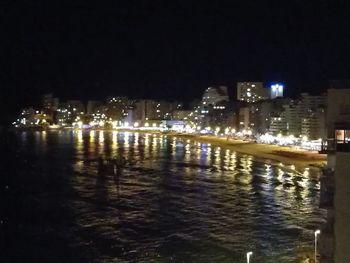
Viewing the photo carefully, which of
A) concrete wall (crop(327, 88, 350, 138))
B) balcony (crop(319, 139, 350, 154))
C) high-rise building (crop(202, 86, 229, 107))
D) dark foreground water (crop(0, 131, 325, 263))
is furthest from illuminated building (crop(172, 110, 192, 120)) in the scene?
concrete wall (crop(327, 88, 350, 138))

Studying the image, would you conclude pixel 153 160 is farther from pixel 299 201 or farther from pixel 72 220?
pixel 72 220

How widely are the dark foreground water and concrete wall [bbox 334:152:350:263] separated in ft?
21.2

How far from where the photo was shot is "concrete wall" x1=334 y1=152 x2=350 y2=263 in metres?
6.30

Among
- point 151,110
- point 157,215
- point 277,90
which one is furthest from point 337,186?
point 151,110

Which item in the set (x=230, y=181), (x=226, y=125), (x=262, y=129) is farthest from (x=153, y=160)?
(x=226, y=125)

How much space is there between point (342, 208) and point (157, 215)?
12.4 metres

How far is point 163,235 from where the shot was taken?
1545cm

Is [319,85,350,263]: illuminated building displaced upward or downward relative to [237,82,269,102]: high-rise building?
downward

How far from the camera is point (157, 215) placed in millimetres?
18344

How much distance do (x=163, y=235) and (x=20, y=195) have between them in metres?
9.90

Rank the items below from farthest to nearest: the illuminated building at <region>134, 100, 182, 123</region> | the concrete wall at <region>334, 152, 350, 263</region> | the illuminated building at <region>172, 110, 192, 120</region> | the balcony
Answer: the illuminated building at <region>134, 100, 182, 123</region> → the illuminated building at <region>172, 110, 192, 120</region> → the concrete wall at <region>334, 152, 350, 263</region> → the balcony

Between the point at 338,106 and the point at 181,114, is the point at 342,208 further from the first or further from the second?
the point at 181,114

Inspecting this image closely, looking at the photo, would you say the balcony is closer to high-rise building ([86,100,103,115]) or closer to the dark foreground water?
the dark foreground water

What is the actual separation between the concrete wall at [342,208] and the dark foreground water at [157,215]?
6.46 m
